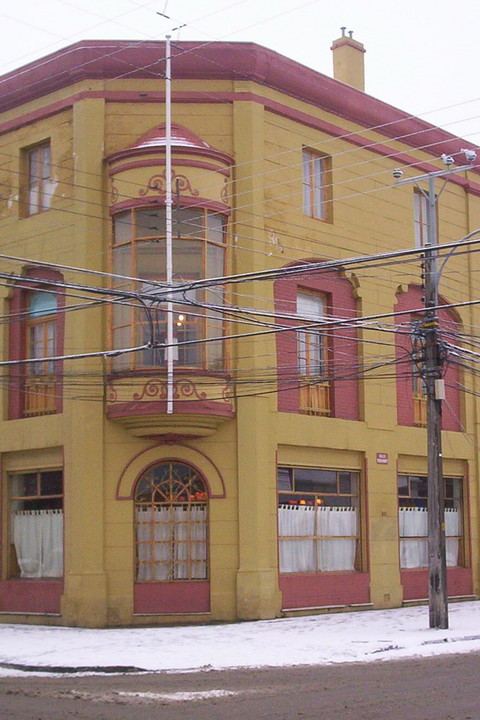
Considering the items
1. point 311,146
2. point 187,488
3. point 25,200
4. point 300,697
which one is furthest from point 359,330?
point 300,697

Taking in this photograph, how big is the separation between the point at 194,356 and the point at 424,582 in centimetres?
924

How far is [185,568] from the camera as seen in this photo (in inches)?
919

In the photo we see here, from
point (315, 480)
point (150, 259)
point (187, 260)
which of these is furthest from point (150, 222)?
point (315, 480)

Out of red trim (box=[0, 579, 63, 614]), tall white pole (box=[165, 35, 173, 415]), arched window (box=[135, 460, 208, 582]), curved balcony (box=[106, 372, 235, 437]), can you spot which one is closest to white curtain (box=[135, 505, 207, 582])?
arched window (box=[135, 460, 208, 582])

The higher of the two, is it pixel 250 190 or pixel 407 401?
pixel 250 190

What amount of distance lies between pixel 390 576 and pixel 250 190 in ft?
32.8

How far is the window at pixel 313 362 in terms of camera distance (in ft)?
84.3

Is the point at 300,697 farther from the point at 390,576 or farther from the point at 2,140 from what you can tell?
the point at 2,140

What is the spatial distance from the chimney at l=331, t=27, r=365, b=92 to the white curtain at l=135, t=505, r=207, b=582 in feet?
44.2

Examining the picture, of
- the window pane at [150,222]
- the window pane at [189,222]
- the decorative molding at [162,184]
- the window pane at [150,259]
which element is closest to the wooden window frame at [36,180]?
the window pane at [150,222]

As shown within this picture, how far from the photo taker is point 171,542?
23.4 m


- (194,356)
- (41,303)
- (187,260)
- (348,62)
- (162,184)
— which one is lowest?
(194,356)

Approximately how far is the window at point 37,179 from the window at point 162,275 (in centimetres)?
264

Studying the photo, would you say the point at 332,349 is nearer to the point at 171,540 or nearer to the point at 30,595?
the point at 171,540
